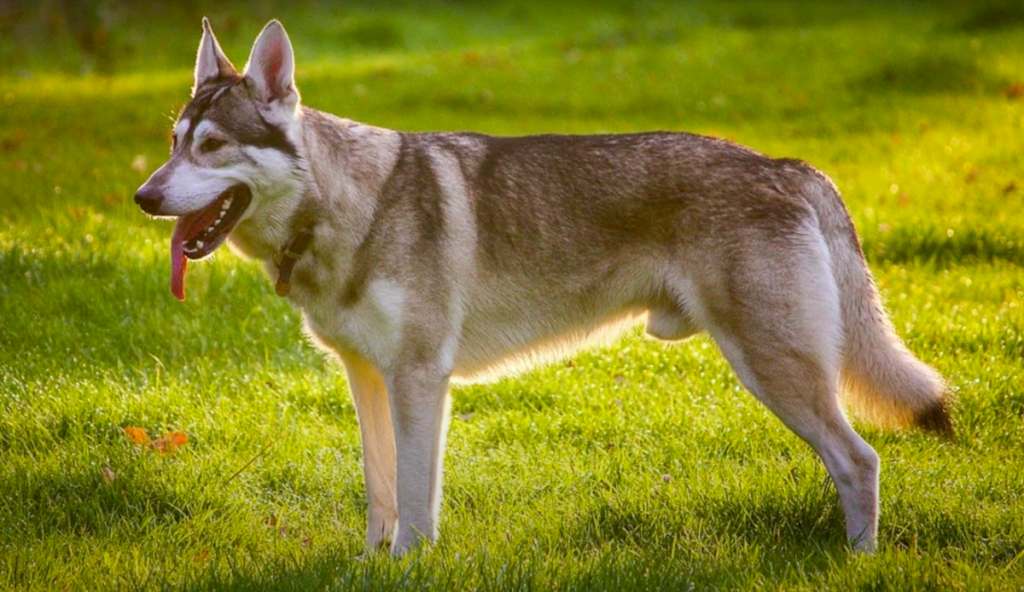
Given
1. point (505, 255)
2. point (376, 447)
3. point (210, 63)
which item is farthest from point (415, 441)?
point (210, 63)

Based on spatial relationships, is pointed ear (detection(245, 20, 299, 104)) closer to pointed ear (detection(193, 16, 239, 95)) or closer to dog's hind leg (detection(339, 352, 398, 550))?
pointed ear (detection(193, 16, 239, 95))

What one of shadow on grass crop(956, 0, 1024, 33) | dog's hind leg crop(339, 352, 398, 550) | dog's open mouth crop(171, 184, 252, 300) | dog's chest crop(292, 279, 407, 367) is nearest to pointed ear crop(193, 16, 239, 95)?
dog's open mouth crop(171, 184, 252, 300)

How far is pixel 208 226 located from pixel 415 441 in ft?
3.59

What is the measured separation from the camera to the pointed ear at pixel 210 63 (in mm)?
4434

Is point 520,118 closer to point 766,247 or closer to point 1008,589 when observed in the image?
point 766,247

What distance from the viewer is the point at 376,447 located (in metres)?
4.75

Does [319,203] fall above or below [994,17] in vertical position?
above

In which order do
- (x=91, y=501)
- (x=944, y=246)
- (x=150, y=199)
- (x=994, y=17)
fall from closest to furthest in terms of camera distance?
(x=150, y=199)
(x=91, y=501)
(x=944, y=246)
(x=994, y=17)

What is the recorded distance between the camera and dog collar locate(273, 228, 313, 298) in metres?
4.33

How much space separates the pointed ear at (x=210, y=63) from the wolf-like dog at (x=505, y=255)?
0.01 m

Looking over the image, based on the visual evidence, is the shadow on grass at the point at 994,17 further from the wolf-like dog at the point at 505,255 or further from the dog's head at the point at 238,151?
the dog's head at the point at 238,151

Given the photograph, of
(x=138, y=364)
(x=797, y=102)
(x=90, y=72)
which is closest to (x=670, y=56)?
(x=797, y=102)

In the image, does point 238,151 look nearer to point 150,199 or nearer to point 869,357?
point 150,199

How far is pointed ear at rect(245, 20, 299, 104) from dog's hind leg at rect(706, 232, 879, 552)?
69.5 inches
